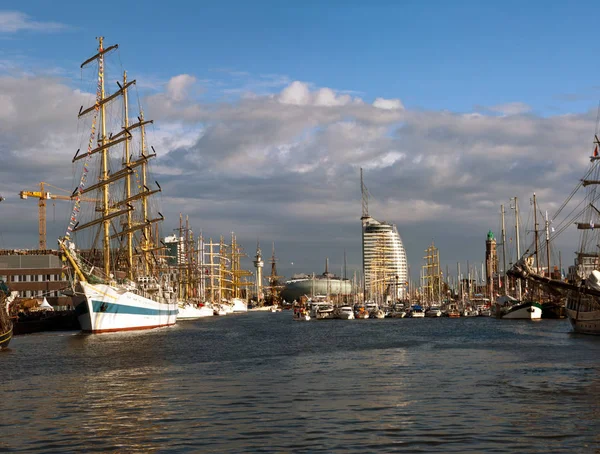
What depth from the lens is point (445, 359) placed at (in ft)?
182

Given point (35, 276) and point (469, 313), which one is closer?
point (35, 276)

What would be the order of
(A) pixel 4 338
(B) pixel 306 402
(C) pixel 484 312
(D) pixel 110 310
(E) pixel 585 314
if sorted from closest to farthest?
(B) pixel 306 402
(A) pixel 4 338
(E) pixel 585 314
(D) pixel 110 310
(C) pixel 484 312

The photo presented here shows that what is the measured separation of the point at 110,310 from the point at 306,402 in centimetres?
7145

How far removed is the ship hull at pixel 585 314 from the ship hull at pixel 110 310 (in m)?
54.6

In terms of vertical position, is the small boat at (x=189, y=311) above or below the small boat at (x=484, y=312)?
above

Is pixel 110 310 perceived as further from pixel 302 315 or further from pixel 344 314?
pixel 302 315

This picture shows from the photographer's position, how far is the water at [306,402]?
25.3m

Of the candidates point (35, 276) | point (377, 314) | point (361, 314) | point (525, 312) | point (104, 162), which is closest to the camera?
point (104, 162)

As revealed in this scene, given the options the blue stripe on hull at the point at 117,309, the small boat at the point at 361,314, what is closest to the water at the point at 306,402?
the blue stripe on hull at the point at 117,309

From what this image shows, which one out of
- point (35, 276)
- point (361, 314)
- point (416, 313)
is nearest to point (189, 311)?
point (35, 276)

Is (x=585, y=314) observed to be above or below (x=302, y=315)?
above

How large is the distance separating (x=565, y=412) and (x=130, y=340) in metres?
60.9

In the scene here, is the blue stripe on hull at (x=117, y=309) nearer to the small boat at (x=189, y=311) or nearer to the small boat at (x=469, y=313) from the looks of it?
the small boat at (x=189, y=311)

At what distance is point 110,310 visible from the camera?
332ft
